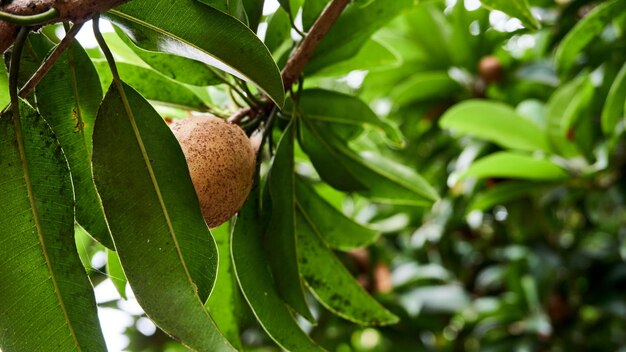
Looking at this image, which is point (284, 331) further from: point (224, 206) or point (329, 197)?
point (329, 197)

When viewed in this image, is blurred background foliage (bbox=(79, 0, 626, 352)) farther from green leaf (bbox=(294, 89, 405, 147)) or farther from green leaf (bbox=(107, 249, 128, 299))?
green leaf (bbox=(107, 249, 128, 299))

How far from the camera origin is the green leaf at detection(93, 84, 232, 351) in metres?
0.55

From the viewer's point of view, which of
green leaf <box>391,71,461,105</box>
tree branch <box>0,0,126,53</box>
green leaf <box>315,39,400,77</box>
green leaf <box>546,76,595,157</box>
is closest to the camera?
tree branch <box>0,0,126,53</box>

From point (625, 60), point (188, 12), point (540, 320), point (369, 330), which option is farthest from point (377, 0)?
point (369, 330)

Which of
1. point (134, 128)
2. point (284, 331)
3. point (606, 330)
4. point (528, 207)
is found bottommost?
point (606, 330)

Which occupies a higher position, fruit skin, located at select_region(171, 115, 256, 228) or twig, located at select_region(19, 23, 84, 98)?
twig, located at select_region(19, 23, 84, 98)

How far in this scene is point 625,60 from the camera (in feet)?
3.96

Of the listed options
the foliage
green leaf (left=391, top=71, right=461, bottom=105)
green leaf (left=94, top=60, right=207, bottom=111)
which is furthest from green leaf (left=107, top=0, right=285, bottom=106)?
green leaf (left=391, top=71, right=461, bottom=105)

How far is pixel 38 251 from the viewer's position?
23.0 inches

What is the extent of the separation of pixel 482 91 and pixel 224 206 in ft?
3.97

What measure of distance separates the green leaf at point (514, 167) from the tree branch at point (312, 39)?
62 cm

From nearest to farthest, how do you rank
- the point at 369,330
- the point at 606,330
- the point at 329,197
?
1. the point at 329,197
2. the point at 606,330
3. the point at 369,330

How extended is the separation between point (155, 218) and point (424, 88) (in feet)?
3.80

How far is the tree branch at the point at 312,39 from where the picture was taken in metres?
0.74
